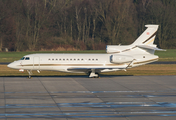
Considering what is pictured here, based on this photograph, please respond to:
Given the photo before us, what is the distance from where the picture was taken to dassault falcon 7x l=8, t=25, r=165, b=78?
1252 inches

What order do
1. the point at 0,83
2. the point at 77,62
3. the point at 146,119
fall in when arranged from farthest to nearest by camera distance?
the point at 77,62
the point at 0,83
the point at 146,119

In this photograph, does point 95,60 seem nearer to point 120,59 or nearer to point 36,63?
point 120,59

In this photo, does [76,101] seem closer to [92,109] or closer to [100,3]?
[92,109]

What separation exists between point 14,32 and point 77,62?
46497 millimetres

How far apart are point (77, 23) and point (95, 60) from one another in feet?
184

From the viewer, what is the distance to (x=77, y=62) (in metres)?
32.3

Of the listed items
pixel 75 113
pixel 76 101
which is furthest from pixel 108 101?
pixel 75 113

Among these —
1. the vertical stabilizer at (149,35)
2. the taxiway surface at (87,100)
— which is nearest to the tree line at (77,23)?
the vertical stabilizer at (149,35)

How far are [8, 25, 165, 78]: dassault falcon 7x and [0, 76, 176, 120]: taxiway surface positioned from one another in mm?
3734

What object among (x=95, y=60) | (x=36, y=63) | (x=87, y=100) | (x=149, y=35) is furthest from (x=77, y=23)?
(x=87, y=100)

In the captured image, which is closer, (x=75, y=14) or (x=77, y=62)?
(x=77, y=62)

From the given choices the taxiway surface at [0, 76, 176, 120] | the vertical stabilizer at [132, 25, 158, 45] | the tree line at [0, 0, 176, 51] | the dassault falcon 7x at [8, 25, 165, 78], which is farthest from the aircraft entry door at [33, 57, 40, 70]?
the tree line at [0, 0, 176, 51]

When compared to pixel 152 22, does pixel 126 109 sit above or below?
below

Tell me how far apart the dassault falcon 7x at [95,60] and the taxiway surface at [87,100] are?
12.3 feet
